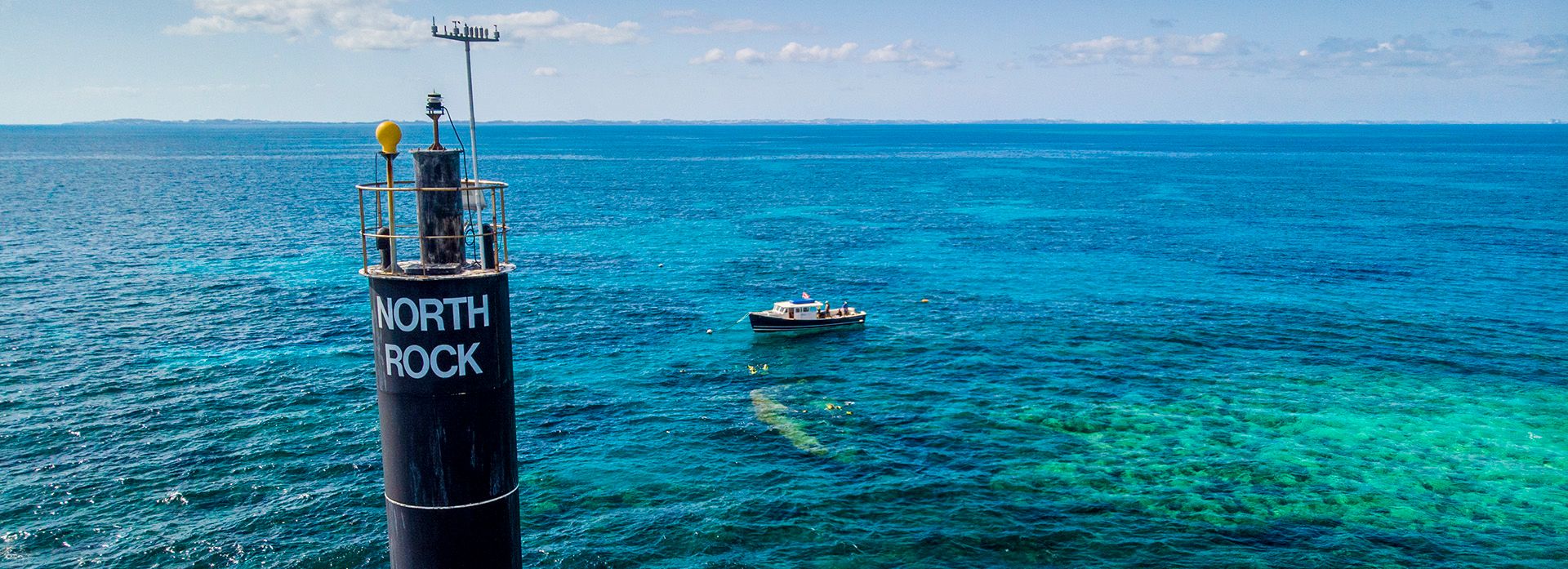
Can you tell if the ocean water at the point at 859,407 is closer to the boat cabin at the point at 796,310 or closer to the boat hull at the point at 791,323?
the boat hull at the point at 791,323

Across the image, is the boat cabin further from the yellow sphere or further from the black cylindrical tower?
the yellow sphere

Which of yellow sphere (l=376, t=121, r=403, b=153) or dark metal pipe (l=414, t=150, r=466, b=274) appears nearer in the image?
yellow sphere (l=376, t=121, r=403, b=153)

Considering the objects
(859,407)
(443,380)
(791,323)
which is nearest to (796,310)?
(791,323)

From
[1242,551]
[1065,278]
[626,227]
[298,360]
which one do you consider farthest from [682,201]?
[1242,551]

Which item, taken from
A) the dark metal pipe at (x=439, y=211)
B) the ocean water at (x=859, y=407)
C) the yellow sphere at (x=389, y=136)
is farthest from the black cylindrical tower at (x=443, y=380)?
the ocean water at (x=859, y=407)

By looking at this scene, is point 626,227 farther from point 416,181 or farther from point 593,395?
point 416,181

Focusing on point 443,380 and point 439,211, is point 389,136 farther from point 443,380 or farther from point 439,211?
point 443,380

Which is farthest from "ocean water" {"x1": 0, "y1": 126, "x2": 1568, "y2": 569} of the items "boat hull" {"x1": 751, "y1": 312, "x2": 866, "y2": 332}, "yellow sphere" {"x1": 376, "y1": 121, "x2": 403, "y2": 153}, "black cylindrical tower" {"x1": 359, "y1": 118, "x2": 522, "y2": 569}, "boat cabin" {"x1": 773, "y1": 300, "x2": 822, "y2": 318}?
"boat cabin" {"x1": 773, "y1": 300, "x2": 822, "y2": 318}
